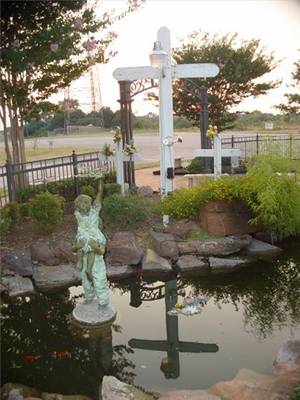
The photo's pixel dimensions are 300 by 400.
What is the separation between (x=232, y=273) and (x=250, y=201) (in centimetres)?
140

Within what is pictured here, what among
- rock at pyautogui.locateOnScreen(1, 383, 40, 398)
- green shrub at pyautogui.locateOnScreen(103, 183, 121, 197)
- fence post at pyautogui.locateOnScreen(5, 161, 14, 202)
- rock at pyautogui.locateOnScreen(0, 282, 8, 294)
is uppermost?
fence post at pyautogui.locateOnScreen(5, 161, 14, 202)

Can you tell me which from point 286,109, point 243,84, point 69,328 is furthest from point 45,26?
point 243,84

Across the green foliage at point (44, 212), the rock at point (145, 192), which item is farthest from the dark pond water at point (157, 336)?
the rock at point (145, 192)

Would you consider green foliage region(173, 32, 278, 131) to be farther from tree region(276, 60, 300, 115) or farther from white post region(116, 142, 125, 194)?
white post region(116, 142, 125, 194)

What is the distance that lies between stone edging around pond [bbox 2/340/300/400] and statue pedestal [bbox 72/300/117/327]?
A: 1.40 metres

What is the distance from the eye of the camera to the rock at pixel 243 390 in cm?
420

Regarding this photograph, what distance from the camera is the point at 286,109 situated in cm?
1686

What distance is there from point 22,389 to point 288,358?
264 cm

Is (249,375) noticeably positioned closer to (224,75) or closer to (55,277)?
(55,277)

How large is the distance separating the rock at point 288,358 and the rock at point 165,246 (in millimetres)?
3179

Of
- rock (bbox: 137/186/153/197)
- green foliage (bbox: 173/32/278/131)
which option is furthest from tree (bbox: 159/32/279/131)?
rock (bbox: 137/186/153/197)

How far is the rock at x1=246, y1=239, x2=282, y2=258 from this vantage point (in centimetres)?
827

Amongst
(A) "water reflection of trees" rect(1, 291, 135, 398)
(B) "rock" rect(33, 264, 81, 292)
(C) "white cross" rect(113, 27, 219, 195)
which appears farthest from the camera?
(C) "white cross" rect(113, 27, 219, 195)

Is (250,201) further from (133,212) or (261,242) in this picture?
(133,212)
